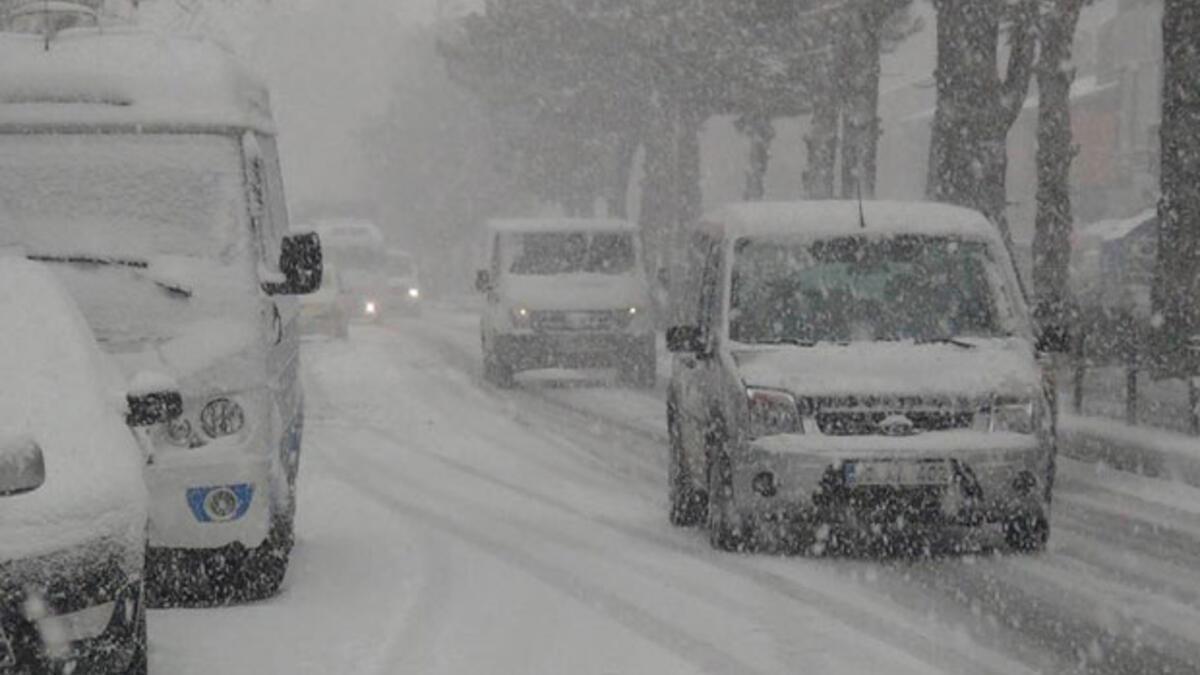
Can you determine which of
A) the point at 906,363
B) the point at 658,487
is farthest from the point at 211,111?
the point at 658,487

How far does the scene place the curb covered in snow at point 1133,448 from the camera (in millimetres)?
15258

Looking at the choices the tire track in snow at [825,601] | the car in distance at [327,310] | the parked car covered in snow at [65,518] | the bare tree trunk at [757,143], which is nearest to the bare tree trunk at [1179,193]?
the tire track in snow at [825,601]

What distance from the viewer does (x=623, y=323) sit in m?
26.8

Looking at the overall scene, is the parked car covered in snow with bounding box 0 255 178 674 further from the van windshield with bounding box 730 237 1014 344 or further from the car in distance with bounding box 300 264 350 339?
the car in distance with bounding box 300 264 350 339

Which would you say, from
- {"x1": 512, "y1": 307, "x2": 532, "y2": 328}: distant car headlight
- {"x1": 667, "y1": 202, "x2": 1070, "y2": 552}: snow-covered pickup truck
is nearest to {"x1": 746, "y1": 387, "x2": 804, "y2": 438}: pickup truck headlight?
{"x1": 667, "y1": 202, "x2": 1070, "y2": 552}: snow-covered pickup truck

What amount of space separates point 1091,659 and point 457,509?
6032mm

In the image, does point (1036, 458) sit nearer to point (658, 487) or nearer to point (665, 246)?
point (658, 487)

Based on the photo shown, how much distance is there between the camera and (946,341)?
38.8 feet

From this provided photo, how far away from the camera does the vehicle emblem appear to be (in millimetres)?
11111

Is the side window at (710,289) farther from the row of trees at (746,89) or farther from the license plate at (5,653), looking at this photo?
→ the license plate at (5,653)

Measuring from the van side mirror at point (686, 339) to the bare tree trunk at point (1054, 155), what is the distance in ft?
52.7

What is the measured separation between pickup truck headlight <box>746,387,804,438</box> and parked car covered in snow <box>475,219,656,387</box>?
15514 millimetres

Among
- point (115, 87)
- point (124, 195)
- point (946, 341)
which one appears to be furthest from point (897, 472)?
point (115, 87)

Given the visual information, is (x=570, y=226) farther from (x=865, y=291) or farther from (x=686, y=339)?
(x=865, y=291)
